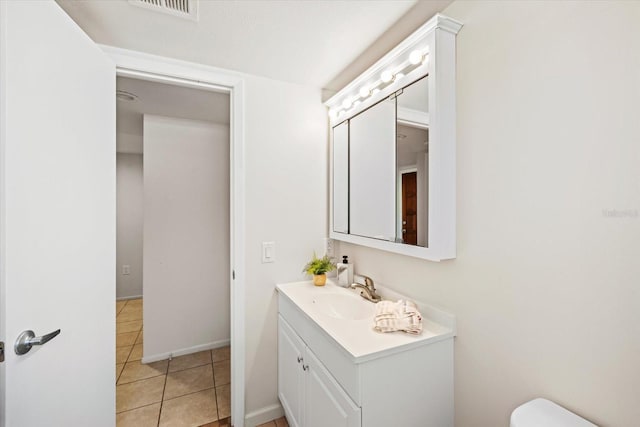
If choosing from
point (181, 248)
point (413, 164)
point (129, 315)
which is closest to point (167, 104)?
point (181, 248)

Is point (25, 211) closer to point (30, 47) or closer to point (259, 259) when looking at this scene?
point (30, 47)

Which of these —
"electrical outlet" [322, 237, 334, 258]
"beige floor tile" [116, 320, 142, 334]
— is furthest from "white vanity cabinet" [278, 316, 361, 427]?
"beige floor tile" [116, 320, 142, 334]

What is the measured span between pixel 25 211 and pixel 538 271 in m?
1.66

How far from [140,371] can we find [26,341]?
70.4 inches

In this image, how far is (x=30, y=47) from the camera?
929mm

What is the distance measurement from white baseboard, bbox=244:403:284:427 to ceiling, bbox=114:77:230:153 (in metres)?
2.15

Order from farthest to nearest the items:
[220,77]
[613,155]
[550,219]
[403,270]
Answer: [220,77], [403,270], [550,219], [613,155]

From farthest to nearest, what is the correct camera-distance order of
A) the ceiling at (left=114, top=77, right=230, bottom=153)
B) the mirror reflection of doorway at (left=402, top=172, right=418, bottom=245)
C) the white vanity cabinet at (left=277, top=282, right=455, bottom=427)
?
the ceiling at (left=114, top=77, right=230, bottom=153)
the mirror reflection of doorway at (left=402, top=172, right=418, bottom=245)
the white vanity cabinet at (left=277, top=282, right=455, bottom=427)

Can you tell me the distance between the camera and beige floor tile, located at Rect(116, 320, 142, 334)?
3104 mm

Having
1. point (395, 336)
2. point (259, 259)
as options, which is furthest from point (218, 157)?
point (395, 336)

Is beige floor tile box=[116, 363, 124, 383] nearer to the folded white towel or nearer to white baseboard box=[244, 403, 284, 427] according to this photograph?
white baseboard box=[244, 403, 284, 427]

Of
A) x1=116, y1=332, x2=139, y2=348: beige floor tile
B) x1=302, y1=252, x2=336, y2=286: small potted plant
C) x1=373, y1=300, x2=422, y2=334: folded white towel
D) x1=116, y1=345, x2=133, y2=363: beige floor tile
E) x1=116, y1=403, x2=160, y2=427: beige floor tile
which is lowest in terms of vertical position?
x1=116, y1=403, x2=160, y2=427: beige floor tile

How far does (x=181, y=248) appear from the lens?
8.63 ft

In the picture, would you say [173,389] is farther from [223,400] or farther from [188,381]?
[223,400]
